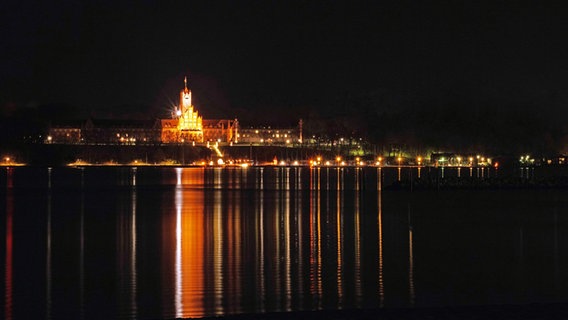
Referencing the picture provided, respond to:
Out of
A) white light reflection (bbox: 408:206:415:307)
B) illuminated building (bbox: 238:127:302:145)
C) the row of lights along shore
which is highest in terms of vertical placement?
illuminated building (bbox: 238:127:302:145)

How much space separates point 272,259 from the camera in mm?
20172

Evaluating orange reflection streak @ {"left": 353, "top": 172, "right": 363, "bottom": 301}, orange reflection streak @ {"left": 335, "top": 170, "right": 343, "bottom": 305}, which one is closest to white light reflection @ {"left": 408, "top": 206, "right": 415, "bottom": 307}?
orange reflection streak @ {"left": 353, "top": 172, "right": 363, "bottom": 301}

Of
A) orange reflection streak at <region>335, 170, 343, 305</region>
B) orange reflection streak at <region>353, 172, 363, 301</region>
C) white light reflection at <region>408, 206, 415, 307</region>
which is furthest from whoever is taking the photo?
orange reflection streak at <region>353, 172, 363, 301</region>

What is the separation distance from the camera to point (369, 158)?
16162cm

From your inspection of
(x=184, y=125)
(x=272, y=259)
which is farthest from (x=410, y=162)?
(x=272, y=259)

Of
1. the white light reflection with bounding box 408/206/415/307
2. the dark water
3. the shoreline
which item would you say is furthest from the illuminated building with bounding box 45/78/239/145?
the shoreline

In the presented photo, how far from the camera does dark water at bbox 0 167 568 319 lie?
14836 mm

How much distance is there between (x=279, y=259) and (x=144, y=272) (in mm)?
3549

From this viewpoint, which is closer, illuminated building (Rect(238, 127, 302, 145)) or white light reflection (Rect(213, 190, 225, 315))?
white light reflection (Rect(213, 190, 225, 315))

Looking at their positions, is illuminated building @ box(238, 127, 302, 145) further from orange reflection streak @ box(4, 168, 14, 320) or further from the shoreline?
the shoreline

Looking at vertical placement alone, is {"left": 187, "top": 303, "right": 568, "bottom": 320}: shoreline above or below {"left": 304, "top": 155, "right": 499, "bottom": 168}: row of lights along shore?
below

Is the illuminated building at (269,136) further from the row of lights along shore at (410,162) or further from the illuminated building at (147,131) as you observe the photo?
the row of lights along shore at (410,162)

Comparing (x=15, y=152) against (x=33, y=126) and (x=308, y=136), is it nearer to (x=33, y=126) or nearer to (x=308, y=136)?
(x=33, y=126)

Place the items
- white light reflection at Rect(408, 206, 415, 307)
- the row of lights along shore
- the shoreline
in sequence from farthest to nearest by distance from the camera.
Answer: the row of lights along shore
white light reflection at Rect(408, 206, 415, 307)
the shoreline
